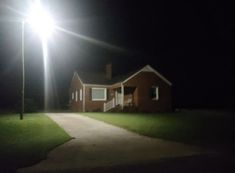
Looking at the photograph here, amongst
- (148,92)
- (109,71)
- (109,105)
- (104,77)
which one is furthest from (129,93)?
→ (109,71)

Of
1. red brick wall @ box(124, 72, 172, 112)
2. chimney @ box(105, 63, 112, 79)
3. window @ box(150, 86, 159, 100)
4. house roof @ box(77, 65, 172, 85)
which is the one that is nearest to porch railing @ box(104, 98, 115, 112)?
house roof @ box(77, 65, 172, 85)

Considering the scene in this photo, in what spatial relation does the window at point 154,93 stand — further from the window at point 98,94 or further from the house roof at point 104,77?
the window at point 98,94

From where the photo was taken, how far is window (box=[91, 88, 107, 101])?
37.8 metres

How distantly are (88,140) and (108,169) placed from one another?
4.86 m

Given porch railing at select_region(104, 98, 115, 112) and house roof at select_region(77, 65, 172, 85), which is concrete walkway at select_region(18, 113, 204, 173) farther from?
porch railing at select_region(104, 98, 115, 112)

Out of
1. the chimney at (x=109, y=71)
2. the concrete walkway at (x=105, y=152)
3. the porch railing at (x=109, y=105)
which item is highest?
the chimney at (x=109, y=71)

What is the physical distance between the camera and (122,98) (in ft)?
116

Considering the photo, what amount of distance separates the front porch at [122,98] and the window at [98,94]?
804 millimetres

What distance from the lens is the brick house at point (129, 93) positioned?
35.7 metres

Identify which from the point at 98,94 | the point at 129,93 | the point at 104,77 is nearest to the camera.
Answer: the point at 129,93

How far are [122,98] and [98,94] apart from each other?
386 cm

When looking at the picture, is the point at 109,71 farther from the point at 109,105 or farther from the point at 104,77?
the point at 109,105

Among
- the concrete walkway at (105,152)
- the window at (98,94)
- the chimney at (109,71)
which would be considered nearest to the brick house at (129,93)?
the window at (98,94)

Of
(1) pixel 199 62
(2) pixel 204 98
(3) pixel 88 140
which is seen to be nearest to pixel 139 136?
(3) pixel 88 140
